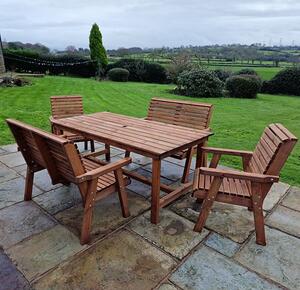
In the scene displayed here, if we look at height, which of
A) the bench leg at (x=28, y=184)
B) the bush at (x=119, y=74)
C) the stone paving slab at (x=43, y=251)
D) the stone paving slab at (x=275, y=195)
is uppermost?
the bench leg at (x=28, y=184)

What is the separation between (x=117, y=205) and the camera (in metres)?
3.09

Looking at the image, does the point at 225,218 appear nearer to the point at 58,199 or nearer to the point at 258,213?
the point at 258,213

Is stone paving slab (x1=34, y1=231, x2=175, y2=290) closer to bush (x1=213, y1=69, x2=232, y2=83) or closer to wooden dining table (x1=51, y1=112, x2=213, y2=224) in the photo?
wooden dining table (x1=51, y1=112, x2=213, y2=224)

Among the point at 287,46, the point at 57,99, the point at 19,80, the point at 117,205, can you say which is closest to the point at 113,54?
the point at 19,80

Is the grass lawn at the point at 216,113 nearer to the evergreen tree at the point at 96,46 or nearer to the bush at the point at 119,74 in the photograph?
the bush at the point at 119,74

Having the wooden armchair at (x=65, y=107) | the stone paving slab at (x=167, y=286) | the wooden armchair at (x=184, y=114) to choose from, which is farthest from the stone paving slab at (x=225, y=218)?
the wooden armchair at (x=65, y=107)

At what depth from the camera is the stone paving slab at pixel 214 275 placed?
6.58 feet

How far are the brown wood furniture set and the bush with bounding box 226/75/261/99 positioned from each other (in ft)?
32.1

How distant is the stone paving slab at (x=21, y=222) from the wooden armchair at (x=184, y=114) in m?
1.71

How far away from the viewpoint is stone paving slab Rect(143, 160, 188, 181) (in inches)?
153

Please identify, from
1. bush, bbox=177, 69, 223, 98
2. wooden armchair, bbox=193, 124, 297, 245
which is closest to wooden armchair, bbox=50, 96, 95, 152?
wooden armchair, bbox=193, 124, 297, 245

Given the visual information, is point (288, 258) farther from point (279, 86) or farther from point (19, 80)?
point (279, 86)

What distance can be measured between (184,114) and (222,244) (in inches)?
86.5

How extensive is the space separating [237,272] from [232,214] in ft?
2.86
